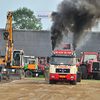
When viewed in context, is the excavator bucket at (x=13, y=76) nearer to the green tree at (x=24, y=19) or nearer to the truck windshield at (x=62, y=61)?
the truck windshield at (x=62, y=61)

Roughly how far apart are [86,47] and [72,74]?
27.4 metres

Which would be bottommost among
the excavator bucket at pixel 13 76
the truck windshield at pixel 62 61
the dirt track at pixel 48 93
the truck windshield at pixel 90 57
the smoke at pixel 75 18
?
the dirt track at pixel 48 93

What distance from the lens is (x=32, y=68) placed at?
107 ft

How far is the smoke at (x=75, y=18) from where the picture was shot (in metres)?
23.9

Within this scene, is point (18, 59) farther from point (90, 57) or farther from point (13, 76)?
point (90, 57)

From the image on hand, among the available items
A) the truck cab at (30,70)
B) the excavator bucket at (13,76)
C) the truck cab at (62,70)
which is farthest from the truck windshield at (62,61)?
the truck cab at (30,70)

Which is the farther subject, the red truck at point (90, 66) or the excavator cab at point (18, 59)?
the excavator cab at point (18, 59)

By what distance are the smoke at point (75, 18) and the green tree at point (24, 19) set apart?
55.2 metres

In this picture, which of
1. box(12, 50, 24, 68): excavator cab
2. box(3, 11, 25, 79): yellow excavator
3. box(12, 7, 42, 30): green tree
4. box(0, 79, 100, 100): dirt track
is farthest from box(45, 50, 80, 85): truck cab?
box(12, 7, 42, 30): green tree

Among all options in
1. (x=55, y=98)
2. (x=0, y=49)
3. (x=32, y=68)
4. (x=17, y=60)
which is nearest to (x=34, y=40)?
(x=0, y=49)

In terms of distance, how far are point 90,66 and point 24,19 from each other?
60.1 m

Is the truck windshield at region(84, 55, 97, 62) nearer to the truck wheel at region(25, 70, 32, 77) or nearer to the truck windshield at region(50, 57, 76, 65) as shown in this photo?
the truck wheel at region(25, 70, 32, 77)

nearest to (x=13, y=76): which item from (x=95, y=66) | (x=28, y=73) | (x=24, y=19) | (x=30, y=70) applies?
(x=28, y=73)

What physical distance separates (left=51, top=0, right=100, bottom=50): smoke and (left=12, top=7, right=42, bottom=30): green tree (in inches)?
2172
